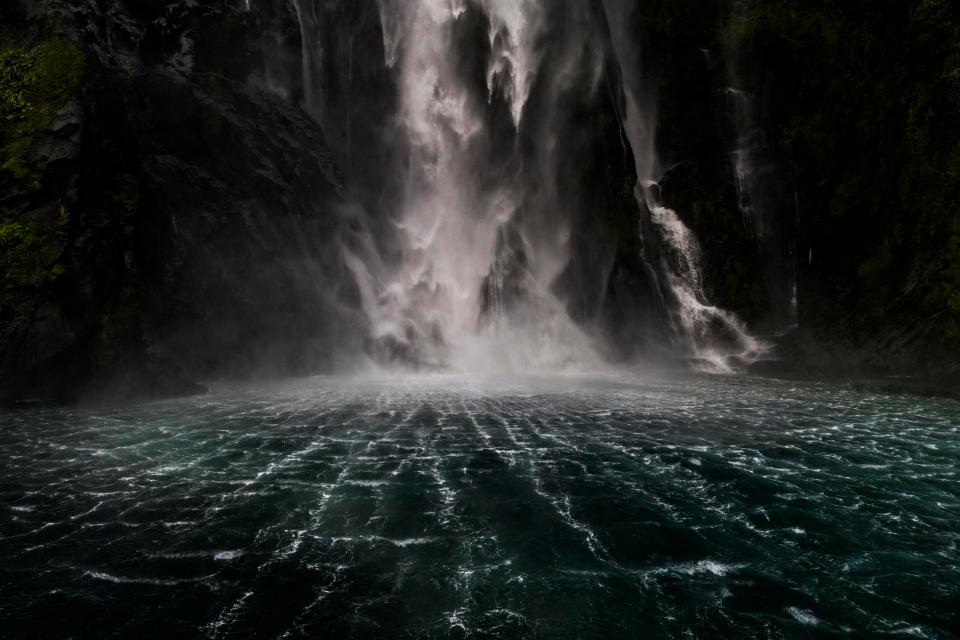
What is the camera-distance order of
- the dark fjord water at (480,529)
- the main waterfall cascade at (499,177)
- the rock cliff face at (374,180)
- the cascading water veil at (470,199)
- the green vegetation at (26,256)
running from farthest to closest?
the main waterfall cascade at (499,177)
the cascading water veil at (470,199)
the rock cliff face at (374,180)
the green vegetation at (26,256)
the dark fjord water at (480,529)

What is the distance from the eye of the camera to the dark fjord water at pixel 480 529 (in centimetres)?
640

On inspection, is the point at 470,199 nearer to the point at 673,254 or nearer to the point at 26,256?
the point at 673,254

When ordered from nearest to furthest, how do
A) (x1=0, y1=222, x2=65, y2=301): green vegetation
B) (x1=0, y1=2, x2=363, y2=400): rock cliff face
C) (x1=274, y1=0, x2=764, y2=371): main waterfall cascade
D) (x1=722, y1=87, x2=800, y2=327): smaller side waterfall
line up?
1. (x1=0, y1=222, x2=65, y2=301): green vegetation
2. (x1=0, y1=2, x2=363, y2=400): rock cliff face
3. (x1=722, y1=87, x2=800, y2=327): smaller side waterfall
4. (x1=274, y1=0, x2=764, y2=371): main waterfall cascade

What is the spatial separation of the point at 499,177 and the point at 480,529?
111 feet

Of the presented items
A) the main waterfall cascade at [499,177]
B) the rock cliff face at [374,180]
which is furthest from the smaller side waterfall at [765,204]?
the main waterfall cascade at [499,177]

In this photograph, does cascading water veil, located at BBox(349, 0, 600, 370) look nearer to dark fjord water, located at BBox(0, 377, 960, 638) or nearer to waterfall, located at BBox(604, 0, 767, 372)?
waterfall, located at BBox(604, 0, 767, 372)

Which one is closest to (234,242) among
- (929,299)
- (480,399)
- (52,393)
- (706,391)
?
(52,393)

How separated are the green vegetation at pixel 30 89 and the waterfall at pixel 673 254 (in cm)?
3333

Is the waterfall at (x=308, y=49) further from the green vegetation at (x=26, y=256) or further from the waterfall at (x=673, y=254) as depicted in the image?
the waterfall at (x=673, y=254)

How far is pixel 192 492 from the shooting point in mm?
10477

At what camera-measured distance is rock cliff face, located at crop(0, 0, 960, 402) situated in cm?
2208

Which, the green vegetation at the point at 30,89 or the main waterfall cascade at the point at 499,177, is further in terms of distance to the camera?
the main waterfall cascade at the point at 499,177

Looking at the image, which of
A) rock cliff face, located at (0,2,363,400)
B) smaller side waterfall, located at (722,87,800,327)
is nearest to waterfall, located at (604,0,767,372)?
smaller side waterfall, located at (722,87,800,327)

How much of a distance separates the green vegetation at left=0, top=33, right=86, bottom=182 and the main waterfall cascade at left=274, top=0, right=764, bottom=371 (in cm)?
1642
